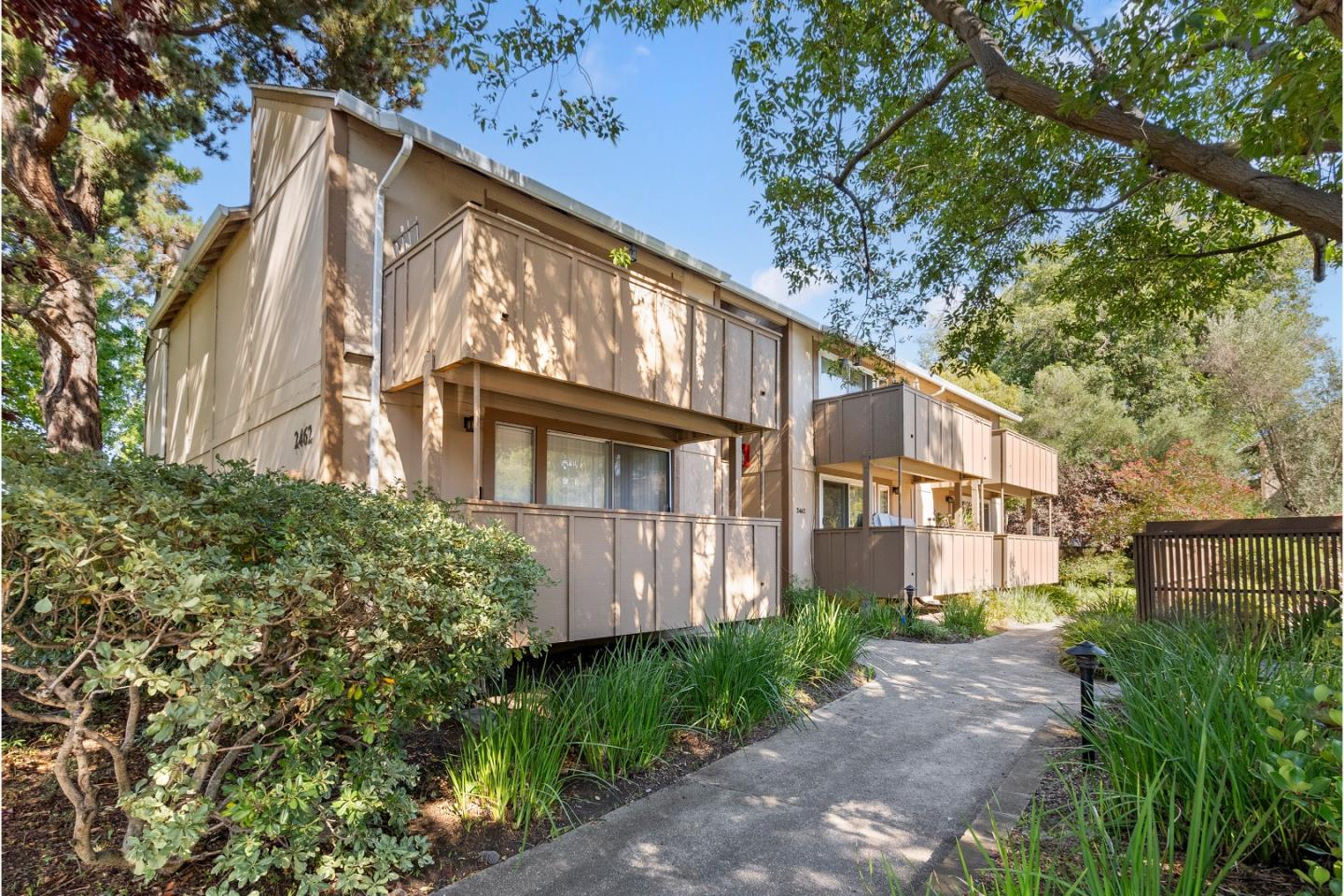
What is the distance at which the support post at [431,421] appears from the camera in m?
7.12

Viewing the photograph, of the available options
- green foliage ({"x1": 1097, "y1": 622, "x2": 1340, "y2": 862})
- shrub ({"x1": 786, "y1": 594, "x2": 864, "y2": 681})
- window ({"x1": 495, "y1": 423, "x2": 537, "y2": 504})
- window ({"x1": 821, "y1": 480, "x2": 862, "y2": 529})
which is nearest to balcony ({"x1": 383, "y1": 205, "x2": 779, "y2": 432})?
window ({"x1": 495, "y1": 423, "x2": 537, "y2": 504})

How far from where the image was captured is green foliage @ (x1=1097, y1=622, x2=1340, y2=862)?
125 inches

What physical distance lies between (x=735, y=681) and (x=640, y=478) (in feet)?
15.7

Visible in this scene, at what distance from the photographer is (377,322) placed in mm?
8062

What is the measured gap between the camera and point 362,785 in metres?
3.71

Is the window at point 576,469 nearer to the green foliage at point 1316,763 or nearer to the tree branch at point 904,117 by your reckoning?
the tree branch at point 904,117

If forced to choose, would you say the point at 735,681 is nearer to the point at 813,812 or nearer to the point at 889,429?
the point at 813,812

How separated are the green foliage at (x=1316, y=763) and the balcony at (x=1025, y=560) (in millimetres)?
15111

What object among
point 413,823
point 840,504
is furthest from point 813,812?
point 840,504

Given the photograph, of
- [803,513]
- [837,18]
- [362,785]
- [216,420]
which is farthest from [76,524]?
[803,513]

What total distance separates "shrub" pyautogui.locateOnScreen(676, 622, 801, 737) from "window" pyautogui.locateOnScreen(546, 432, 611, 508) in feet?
11.0

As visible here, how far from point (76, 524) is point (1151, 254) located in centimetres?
1101

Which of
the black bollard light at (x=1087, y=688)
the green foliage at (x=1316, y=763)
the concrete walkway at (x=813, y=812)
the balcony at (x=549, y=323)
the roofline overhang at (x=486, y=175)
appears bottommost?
the concrete walkway at (x=813, y=812)

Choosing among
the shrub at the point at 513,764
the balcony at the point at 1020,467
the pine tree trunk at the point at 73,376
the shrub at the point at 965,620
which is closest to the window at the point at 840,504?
the shrub at the point at 965,620
